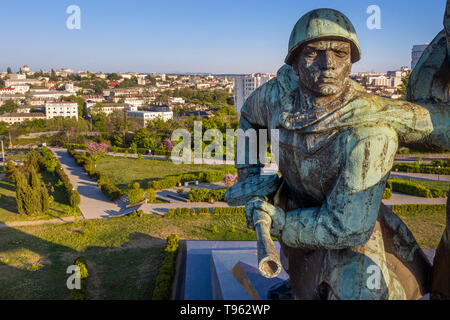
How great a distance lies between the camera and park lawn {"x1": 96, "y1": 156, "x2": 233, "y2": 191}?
1109 inches

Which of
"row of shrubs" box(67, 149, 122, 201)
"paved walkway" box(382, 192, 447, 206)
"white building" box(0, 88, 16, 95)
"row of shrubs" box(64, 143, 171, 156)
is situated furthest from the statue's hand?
"white building" box(0, 88, 16, 95)

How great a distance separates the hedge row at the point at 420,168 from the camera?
27266 millimetres

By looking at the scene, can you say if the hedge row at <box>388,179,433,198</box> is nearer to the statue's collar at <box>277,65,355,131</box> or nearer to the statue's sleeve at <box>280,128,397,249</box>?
the statue's collar at <box>277,65,355,131</box>

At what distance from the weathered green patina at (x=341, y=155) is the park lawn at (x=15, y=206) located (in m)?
18.5

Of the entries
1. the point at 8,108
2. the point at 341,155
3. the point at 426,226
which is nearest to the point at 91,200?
the point at 426,226

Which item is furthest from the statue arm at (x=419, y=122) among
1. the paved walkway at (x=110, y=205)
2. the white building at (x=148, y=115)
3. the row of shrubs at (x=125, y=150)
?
the white building at (x=148, y=115)

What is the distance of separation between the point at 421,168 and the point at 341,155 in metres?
27.7

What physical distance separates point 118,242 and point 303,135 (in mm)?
14361

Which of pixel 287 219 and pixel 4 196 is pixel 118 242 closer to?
pixel 4 196

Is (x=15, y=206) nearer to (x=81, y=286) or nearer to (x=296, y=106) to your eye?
(x=81, y=286)

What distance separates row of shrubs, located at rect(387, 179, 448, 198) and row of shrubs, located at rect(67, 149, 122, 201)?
16314mm

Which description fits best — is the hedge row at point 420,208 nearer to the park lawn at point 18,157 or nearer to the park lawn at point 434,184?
the park lawn at point 434,184

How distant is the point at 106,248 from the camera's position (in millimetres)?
16047
